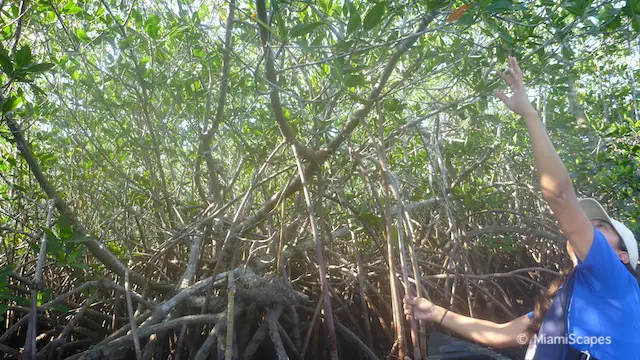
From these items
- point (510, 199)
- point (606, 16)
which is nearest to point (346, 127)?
point (606, 16)

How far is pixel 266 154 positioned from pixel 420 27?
3.98 ft

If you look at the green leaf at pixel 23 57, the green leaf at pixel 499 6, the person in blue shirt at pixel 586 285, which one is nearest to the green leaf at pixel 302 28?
the green leaf at pixel 499 6

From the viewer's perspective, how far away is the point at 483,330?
143 cm

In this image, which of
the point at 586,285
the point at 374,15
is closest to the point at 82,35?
the point at 374,15

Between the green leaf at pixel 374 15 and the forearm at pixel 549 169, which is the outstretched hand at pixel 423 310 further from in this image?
the green leaf at pixel 374 15

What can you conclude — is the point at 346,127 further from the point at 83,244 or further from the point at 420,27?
the point at 83,244

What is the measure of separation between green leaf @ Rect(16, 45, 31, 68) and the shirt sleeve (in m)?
1.64

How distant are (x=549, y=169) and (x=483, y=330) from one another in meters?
0.60

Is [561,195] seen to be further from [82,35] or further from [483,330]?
[82,35]

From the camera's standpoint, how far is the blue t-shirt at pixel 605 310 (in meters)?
1.02

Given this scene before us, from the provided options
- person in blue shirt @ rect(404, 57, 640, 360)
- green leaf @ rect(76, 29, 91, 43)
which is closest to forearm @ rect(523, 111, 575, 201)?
person in blue shirt @ rect(404, 57, 640, 360)

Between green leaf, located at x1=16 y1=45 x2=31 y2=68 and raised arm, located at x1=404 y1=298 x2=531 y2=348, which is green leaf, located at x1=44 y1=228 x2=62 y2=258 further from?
raised arm, located at x1=404 y1=298 x2=531 y2=348

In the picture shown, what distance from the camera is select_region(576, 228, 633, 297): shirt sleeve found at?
1.02 m

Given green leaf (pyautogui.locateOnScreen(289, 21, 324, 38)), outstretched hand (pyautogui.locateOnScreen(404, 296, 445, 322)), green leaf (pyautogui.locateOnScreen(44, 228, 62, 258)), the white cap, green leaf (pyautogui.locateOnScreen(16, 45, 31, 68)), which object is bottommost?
outstretched hand (pyautogui.locateOnScreen(404, 296, 445, 322))
